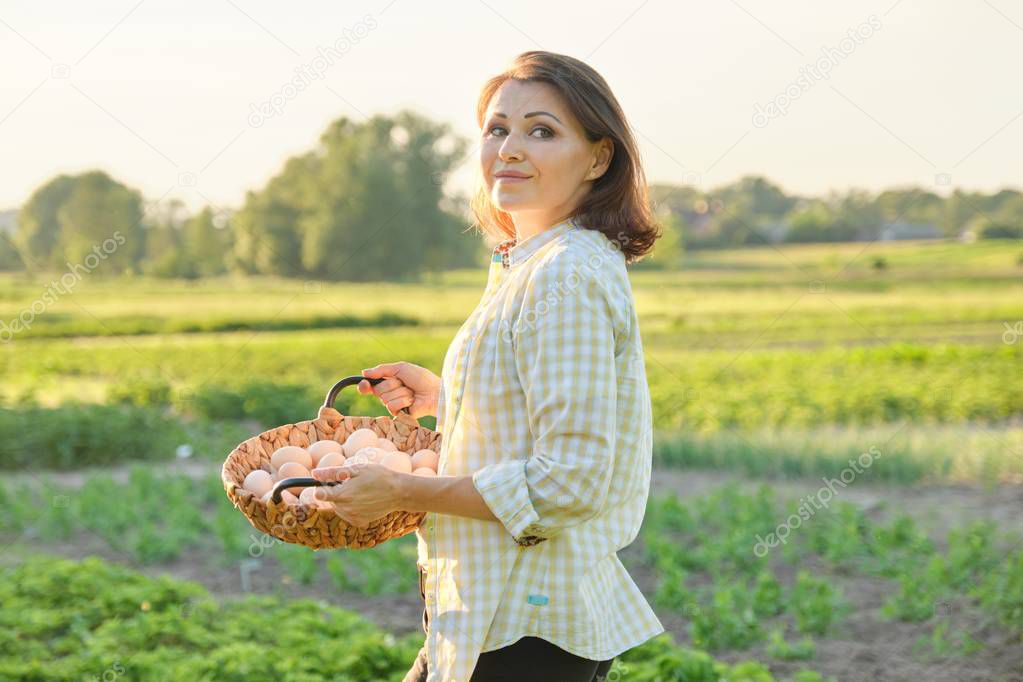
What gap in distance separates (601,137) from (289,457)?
868mm

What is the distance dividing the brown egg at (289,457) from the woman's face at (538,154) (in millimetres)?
678

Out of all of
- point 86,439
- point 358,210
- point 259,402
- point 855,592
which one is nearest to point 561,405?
point 855,592

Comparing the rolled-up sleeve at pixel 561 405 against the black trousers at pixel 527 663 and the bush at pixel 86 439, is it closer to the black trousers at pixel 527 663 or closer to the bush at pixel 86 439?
the black trousers at pixel 527 663

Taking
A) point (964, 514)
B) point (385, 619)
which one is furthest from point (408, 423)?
point (964, 514)

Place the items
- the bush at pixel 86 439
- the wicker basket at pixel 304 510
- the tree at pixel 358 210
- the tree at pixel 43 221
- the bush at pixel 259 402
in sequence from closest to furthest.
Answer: the wicker basket at pixel 304 510, the bush at pixel 86 439, the bush at pixel 259 402, the tree at pixel 43 221, the tree at pixel 358 210

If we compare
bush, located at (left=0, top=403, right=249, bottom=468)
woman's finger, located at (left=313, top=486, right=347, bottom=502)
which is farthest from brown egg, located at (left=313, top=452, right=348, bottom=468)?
bush, located at (left=0, top=403, right=249, bottom=468)

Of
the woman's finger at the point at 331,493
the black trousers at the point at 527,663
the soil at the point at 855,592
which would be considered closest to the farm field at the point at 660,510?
the soil at the point at 855,592

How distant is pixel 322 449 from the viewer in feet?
6.76

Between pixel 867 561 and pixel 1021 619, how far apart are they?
939 mm

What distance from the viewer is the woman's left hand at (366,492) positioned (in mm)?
1482

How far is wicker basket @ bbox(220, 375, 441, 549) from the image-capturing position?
1.67 metres

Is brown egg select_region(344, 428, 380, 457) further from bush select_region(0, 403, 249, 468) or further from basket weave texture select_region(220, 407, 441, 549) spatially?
bush select_region(0, 403, 249, 468)

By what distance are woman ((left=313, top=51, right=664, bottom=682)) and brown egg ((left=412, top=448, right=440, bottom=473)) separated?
20 cm

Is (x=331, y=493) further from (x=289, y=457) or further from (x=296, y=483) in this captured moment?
(x=289, y=457)
